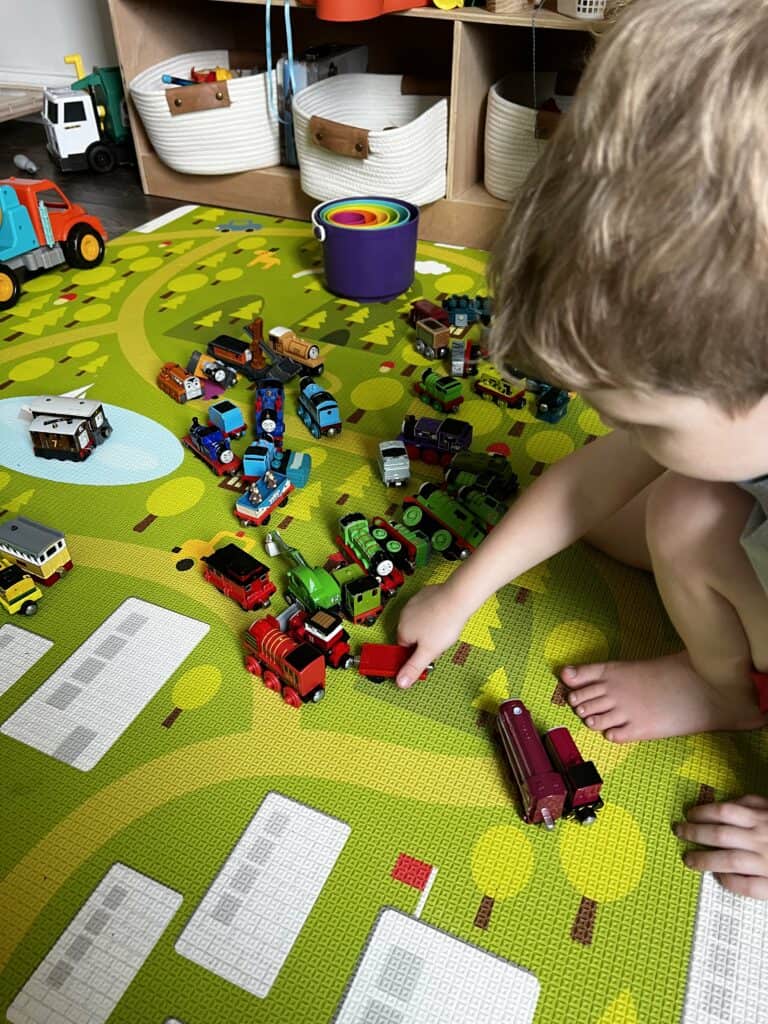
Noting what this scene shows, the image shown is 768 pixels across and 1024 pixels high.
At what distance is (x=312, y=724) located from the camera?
25.7 inches

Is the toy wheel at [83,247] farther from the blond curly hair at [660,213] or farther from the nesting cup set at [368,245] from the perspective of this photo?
the blond curly hair at [660,213]

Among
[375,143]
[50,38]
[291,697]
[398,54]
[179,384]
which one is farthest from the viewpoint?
[50,38]

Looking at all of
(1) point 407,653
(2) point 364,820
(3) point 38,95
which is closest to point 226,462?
(1) point 407,653

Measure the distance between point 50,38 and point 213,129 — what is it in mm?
1104

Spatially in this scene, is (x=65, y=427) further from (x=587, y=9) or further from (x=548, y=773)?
(x=587, y=9)

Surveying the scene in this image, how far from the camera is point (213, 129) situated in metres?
1.49

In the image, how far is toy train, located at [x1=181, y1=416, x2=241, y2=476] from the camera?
2.95ft

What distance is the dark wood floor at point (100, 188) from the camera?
1634 mm

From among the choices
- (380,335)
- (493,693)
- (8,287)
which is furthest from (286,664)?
(8,287)

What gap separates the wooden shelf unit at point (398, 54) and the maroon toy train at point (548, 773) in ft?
2.96

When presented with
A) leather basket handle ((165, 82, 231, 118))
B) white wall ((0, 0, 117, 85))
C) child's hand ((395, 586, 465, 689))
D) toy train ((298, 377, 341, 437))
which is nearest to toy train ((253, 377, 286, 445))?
toy train ((298, 377, 341, 437))

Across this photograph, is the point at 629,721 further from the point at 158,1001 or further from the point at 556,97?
the point at 556,97

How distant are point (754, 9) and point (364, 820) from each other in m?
0.54

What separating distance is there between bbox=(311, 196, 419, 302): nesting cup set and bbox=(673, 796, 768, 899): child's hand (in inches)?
36.4
